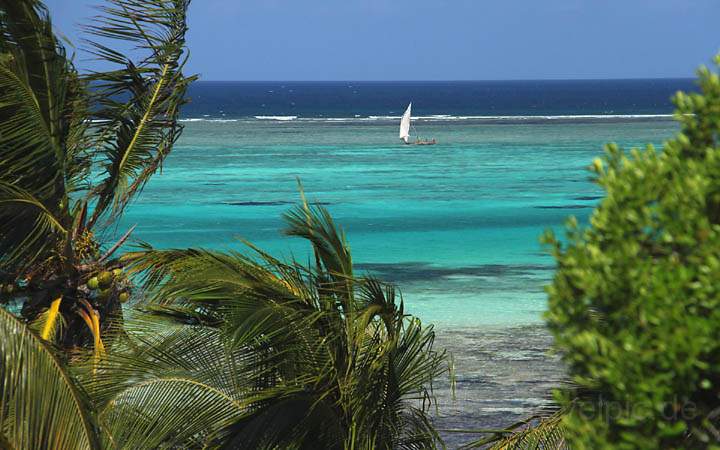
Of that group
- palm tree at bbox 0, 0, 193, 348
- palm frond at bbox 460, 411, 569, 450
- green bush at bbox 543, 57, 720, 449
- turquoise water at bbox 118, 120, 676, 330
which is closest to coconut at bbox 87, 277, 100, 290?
palm tree at bbox 0, 0, 193, 348

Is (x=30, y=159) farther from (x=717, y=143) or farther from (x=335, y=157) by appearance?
(x=335, y=157)

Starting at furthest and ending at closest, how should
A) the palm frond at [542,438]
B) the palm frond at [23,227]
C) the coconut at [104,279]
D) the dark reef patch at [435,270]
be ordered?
the dark reef patch at [435,270]
the coconut at [104,279]
the palm frond at [23,227]
the palm frond at [542,438]

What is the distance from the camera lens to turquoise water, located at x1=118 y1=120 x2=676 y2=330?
22.2 metres

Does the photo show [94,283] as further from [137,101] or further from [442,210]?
[442,210]

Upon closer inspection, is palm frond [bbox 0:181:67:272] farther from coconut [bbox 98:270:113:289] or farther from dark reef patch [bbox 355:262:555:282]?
dark reef patch [bbox 355:262:555:282]

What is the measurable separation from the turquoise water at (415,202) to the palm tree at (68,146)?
377 centimetres

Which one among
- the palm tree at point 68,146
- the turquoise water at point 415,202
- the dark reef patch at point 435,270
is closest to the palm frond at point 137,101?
the palm tree at point 68,146

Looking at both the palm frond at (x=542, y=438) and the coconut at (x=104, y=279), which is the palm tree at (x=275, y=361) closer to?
the palm frond at (x=542, y=438)

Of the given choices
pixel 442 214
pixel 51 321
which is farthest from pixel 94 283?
pixel 442 214

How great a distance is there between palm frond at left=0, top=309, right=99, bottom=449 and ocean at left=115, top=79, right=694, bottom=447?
237 centimetres

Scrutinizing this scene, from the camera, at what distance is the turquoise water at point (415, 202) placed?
2222cm

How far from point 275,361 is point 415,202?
2989 cm

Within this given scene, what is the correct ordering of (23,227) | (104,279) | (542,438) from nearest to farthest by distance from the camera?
(542,438)
(23,227)
(104,279)

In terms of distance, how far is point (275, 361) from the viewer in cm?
622
